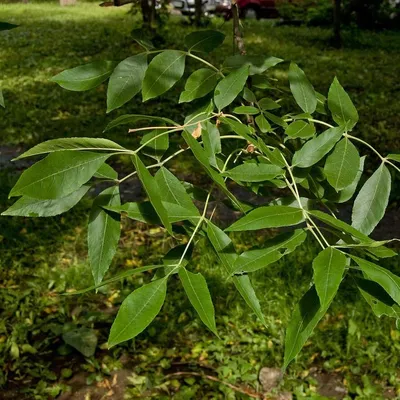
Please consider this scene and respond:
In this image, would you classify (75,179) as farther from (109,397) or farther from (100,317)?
(100,317)

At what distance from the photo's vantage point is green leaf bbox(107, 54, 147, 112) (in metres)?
1.32

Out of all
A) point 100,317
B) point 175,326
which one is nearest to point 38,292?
point 100,317

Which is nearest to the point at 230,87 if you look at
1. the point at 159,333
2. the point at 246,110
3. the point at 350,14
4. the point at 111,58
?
the point at 246,110

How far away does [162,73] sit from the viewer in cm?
135

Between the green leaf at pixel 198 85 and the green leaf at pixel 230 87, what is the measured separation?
6cm

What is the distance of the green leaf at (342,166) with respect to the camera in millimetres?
1127

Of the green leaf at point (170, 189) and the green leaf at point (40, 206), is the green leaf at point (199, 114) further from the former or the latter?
the green leaf at point (40, 206)

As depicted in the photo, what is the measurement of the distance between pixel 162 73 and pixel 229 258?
0.49 meters

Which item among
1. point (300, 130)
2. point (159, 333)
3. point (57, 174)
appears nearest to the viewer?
point (57, 174)

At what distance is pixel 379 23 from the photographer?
16.3 metres

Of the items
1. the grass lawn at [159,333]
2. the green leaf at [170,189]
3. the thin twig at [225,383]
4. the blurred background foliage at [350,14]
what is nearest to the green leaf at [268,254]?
the green leaf at [170,189]

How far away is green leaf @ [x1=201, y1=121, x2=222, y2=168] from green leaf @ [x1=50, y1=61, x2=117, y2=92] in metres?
0.30

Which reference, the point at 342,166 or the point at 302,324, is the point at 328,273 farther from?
the point at 342,166

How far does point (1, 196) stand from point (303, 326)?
A: 4605 millimetres
